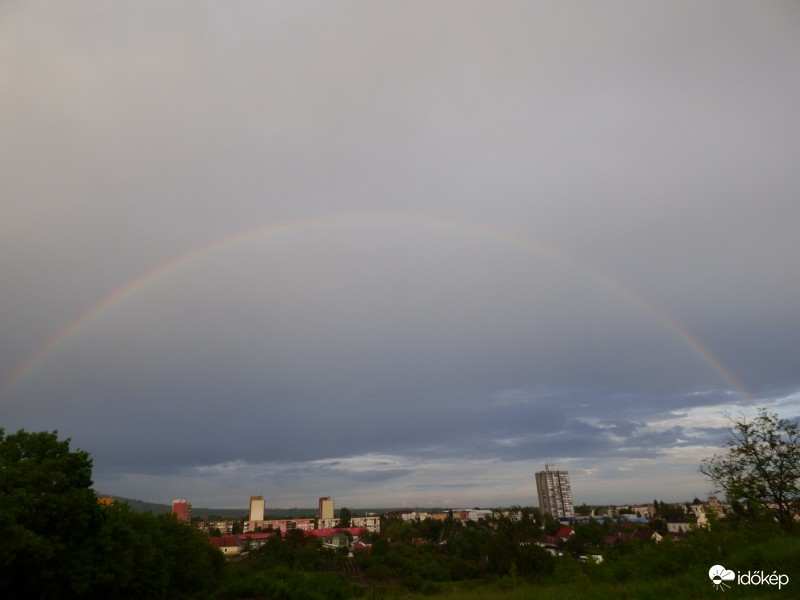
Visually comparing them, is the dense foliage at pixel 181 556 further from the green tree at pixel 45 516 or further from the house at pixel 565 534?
the house at pixel 565 534

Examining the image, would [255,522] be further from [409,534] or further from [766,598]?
[766,598]

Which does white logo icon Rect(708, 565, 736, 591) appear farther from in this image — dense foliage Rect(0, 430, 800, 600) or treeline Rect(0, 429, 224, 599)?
treeline Rect(0, 429, 224, 599)

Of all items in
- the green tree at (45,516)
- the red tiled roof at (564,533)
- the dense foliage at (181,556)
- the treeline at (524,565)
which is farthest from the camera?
the red tiled roof at (564,533)

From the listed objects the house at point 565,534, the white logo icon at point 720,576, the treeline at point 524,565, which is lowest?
the house at point 565,534

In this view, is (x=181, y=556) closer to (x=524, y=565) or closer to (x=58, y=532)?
(x=58, y=532)

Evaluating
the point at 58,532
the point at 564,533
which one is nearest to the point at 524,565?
the point at 58,532

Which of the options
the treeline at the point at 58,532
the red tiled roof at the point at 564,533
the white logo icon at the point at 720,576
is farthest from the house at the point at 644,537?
the treeline at the point at 58,532

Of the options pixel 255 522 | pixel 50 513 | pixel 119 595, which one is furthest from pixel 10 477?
pixel 255 522
